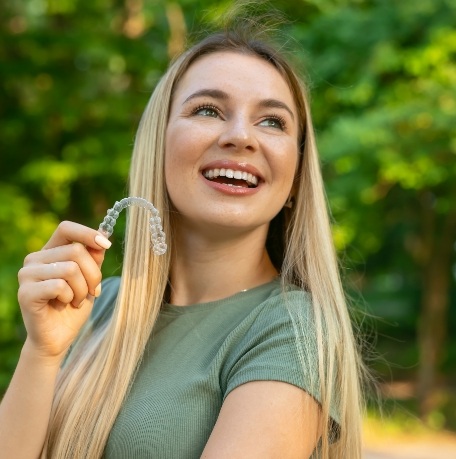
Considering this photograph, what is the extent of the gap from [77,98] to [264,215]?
6.03m

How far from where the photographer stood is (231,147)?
1743mm

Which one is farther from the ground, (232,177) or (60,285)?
(232,177)

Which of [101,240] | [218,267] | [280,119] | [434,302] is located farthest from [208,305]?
[434,302]

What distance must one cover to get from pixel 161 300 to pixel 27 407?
40cm

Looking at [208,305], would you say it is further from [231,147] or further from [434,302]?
[434,302]

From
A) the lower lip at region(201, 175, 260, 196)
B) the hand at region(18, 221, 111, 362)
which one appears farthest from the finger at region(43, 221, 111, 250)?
the lower lip at region(201, 175, 260, 196)

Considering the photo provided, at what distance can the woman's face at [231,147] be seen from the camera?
5.72 ft

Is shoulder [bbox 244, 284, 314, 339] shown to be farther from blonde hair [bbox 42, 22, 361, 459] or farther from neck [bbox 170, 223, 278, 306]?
neck [bbox 170, 223, 278, 306]

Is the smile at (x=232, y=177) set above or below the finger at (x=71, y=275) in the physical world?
above

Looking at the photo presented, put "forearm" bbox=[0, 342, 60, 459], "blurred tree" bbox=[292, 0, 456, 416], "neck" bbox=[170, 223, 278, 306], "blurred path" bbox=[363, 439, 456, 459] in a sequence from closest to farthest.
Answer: "forearm" bbox=[0, 342, 60, 459]
"neck" bbox=[170, 223, 278, 306]
"blurred tree" bbox=[292, 0, 456, 416]
"blurred path" bbox=[363, 439, 456, 459]

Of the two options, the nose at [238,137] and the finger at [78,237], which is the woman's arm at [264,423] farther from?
the nose at [238,137]

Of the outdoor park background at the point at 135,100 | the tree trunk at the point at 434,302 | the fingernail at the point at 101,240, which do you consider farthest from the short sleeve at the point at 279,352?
the tree trunk at the point at 434,302

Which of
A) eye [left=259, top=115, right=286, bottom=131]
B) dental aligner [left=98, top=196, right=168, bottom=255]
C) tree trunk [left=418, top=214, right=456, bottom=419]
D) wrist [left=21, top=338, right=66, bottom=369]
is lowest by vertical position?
tree trunk [left=418, top=214, right=456, bottom=419]

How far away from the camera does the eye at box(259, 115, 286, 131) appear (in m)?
1.82
